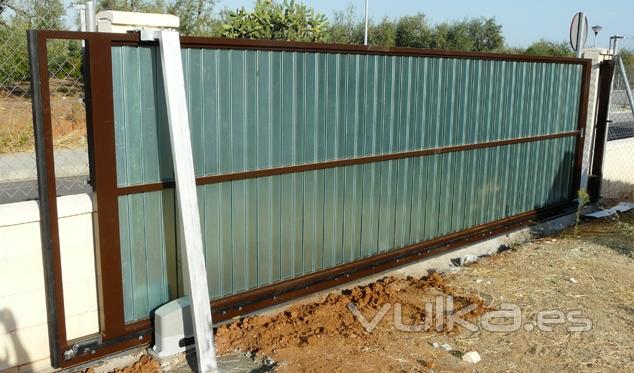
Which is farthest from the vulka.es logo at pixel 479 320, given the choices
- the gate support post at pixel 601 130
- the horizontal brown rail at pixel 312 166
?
the gate support post at pixel 601 130

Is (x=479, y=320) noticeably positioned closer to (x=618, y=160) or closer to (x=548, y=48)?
(x=618, y=160)

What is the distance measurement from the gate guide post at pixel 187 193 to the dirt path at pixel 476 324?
43 centimetres

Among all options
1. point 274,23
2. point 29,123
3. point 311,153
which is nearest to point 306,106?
point 311,153

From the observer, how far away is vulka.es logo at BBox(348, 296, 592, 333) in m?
5.22

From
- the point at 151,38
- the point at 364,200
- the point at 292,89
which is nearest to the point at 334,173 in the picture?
the point at 364,200

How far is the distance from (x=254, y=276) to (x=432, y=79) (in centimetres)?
288

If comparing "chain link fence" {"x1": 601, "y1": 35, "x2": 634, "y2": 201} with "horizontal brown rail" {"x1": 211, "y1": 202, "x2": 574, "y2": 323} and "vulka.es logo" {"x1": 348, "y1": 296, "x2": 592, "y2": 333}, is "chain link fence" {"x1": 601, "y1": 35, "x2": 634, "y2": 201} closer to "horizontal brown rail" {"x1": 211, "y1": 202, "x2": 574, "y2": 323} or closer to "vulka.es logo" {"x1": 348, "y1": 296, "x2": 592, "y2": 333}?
"horizontal brown rail" {"x1": 211, "y1": 202, "x2": 574, "y2": 323}

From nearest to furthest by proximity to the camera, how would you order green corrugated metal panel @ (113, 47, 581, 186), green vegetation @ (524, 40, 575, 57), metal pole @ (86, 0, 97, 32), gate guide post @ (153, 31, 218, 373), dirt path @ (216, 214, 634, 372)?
metal pole @ (86, 0, 97, 32) < gate guide post @ (153, 31, 218, 373) < green corrugated metal panel @ (113, 47, 581, 186) < dirt path @ (216, 214, 634, 372) < green vegetation @ (524, 40, 575, 57)

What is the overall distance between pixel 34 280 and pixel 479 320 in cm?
353

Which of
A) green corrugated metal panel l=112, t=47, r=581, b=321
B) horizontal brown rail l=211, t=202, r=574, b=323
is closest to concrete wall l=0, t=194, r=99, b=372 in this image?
green corrugated metal panel l=112, t=47, r=581, b=321

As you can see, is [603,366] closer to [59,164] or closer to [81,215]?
[81,215]

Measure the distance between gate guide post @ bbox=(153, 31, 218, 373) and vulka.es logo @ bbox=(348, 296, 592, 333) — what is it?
4.63 feet

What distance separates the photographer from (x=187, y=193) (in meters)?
4.30

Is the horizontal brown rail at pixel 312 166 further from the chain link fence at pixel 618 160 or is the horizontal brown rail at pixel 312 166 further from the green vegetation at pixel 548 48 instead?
the green vegetation at pixel 548 48
